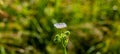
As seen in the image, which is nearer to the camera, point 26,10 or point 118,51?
point 118,51

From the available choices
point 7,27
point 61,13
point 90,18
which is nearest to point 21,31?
point 7,27

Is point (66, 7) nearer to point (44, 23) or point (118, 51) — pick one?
point (44, 23)

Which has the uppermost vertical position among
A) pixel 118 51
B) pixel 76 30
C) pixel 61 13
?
pixel 61 13

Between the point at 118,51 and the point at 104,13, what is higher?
the point at 104,13

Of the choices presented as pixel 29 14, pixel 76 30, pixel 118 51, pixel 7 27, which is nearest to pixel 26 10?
pixel 29 14

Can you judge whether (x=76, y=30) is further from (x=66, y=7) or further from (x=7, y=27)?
(x=7, y=27)

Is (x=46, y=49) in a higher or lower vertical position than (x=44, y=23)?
lower
